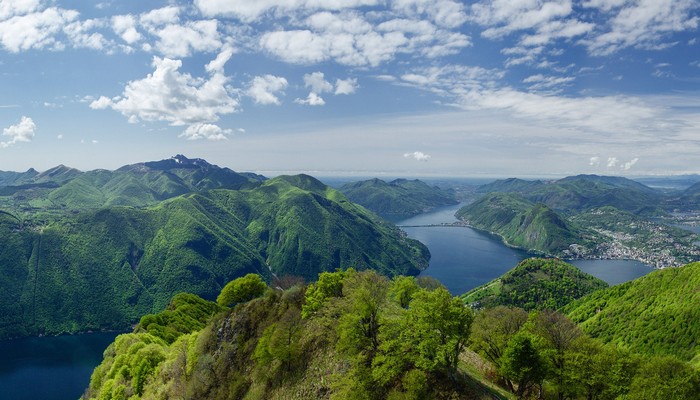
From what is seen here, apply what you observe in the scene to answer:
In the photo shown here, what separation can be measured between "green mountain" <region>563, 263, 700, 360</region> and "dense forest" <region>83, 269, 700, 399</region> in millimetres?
76185

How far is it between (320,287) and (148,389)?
42.8 metres

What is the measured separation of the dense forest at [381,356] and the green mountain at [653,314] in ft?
250

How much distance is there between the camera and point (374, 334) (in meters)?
49.6

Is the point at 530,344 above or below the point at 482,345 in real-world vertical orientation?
above

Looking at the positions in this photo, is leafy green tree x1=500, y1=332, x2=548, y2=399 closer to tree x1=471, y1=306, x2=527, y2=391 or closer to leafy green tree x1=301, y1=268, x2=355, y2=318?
tree x1=471, y1=306, x2=527, y2=391

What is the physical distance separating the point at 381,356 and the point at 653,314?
437 ft

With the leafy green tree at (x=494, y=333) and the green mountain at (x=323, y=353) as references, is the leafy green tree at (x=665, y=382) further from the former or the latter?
the green mountain at (x=323, y=353)

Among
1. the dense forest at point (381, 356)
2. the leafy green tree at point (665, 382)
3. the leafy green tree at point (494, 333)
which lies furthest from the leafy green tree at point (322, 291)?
the leafy green tree at point (665, 382)

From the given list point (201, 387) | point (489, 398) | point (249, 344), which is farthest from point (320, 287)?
point (489, 398)

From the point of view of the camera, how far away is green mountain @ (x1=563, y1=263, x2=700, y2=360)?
364 feet

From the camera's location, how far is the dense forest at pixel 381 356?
42.6 m

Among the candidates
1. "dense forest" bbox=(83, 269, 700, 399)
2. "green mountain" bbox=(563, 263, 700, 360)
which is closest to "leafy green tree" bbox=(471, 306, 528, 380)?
"dense forest" bbox=(83, 269, 700, 399)

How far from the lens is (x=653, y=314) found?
127562mm

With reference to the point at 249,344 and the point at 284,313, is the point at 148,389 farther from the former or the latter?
the point at 284,313
